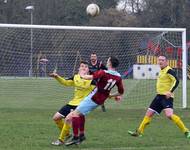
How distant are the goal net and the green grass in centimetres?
11

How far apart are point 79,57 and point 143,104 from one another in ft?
9.77

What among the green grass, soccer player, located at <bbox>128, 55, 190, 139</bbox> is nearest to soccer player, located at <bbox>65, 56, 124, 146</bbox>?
the green grass

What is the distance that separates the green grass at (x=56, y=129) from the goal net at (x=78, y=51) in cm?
11

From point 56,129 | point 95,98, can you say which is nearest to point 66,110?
point 95,98

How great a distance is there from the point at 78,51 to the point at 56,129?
9.57 m

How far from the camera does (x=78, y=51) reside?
941 inches

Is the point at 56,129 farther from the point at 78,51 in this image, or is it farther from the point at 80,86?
the point at 78,51

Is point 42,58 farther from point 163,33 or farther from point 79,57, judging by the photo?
point 163,33

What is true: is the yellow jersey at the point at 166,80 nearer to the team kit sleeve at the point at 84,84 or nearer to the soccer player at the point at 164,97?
the soccer player at the point at 164,97

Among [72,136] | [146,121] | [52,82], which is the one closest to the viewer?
[72,136]

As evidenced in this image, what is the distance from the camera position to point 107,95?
39.2 ft

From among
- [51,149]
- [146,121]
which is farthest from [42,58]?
[51,149]

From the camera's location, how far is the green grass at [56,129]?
12188mm

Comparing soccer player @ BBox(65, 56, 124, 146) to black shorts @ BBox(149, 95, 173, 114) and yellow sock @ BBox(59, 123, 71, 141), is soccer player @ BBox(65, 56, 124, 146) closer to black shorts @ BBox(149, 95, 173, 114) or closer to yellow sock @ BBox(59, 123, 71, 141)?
yellow sock @ BBox(59, 123, 71, 141)
